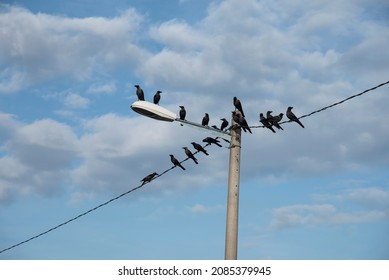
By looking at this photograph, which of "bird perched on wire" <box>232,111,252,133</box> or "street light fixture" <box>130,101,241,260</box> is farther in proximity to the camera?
"bird perched on wire" <box>232,111,252,133</box>

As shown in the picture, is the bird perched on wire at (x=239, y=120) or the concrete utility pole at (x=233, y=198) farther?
the bird perched on wire at (x=239, y=120)

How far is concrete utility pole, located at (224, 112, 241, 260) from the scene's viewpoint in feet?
28.0

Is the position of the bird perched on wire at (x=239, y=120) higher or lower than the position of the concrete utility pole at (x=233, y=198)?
higher

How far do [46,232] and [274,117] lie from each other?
30.2ft

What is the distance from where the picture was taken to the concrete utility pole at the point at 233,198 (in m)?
8.55

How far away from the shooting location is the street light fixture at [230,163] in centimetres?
859

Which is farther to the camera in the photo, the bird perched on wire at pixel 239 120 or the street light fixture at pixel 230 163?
the bird perched on wire at pixel 239 120

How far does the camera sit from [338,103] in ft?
31.9

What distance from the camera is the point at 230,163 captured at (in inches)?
366

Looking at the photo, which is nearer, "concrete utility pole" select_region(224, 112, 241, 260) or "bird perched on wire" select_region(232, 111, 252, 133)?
"concrete utility pole" select_region(224, 112, 241, 260)

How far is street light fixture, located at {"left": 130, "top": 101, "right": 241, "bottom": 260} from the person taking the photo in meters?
8.59

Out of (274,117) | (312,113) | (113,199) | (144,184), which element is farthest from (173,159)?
(312,113)

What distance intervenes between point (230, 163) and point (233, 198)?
2.23 feet

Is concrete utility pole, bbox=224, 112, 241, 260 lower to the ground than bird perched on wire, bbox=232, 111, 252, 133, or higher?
lower
